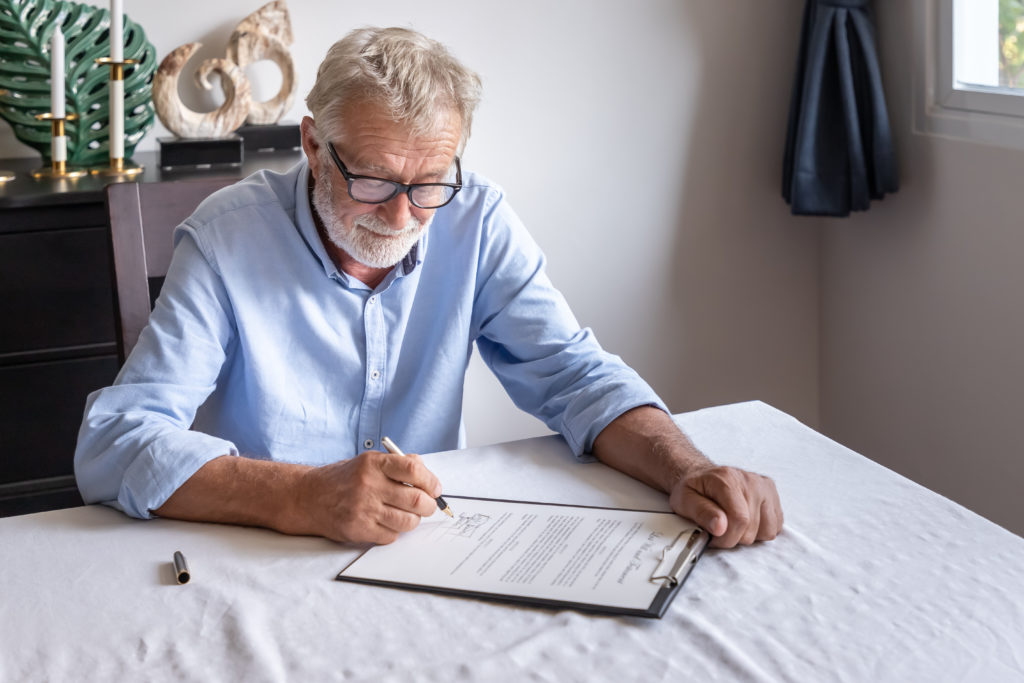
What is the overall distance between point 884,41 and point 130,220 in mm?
2053

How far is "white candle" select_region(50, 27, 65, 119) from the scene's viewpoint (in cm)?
215

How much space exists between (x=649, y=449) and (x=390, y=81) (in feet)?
1.99

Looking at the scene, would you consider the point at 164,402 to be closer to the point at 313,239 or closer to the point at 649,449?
the point at 313,239

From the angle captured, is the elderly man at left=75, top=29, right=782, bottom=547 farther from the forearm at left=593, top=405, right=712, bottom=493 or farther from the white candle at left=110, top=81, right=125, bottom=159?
the white candle at left=110, top=81, right=125, bottom=159

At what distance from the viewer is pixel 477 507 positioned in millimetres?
1223

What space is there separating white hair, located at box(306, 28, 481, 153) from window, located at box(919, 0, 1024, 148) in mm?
1456

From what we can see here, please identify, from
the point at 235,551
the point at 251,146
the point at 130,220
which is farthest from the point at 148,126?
the point at 235,551

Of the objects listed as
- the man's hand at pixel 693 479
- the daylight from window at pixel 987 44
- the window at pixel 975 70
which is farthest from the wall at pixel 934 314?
the man's hand at pixel 693 479

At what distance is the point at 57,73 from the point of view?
7.11 feet

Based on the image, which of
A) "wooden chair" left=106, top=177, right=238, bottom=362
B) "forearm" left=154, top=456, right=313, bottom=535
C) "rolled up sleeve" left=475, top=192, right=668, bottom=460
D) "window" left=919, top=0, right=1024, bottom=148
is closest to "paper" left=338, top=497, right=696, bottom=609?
"forearm" left=154, top=456, right=313, bottom=535

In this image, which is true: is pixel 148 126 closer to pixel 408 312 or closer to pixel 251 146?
pixel 251 146

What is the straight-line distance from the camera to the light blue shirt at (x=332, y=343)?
1.39m

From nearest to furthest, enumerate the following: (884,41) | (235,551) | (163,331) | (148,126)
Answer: (235,551), (163,331), (148,126), (884,41)

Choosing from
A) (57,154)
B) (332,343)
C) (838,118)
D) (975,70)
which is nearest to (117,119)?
(57,154)
